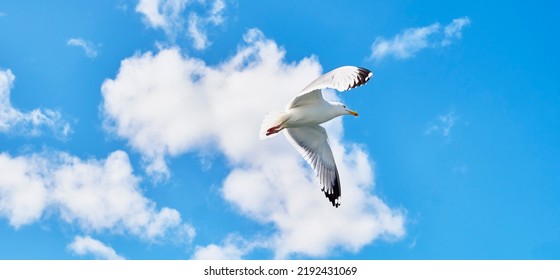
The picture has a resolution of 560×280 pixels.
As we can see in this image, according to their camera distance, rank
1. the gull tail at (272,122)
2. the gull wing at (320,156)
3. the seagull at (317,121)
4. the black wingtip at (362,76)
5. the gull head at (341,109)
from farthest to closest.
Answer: the gull wing at (320,156) → the gull head at (341,109) → the gull tail at (272,122) → the seagull at (317,121) → the black wingtip at (362,76)

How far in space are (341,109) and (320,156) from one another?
0.69 m

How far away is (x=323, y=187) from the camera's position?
6434mm

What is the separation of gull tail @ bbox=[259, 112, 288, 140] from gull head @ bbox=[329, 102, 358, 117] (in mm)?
544

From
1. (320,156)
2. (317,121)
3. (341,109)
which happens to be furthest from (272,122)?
(320,156)

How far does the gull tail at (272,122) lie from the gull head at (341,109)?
0.54 metres

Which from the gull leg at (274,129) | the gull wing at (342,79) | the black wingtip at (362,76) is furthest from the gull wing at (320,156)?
the black wingtip at (362,76)

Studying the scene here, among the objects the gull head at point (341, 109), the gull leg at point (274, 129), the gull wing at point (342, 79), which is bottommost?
the gull wing at point (342, 79)

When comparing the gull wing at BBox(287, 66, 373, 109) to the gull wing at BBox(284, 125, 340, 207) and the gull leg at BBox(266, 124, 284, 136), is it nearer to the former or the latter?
the gull leg at BBox(266, 124, 284, 136)

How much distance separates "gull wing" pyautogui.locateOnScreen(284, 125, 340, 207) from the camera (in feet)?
21.0

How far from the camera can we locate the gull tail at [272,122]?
18.3ft

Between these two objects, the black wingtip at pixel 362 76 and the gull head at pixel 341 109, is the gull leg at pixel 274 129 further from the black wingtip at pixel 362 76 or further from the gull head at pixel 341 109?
the black wingtip at pixel 362 76

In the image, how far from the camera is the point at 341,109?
595 centimetres
